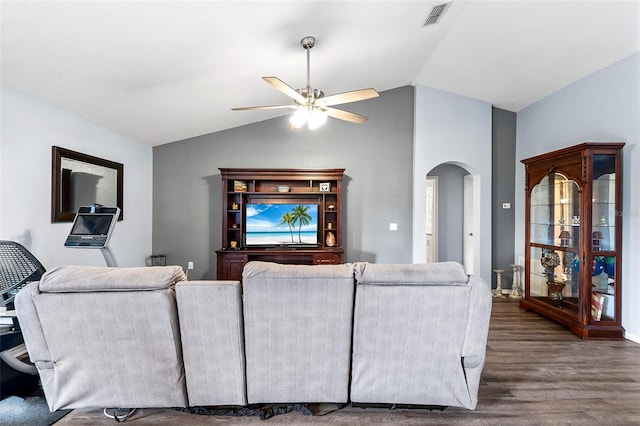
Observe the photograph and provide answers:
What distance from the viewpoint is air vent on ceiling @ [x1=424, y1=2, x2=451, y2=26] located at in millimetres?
2915

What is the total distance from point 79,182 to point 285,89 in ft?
8.45

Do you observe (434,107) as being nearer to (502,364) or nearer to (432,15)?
(432,15)

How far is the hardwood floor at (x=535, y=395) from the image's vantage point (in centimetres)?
187

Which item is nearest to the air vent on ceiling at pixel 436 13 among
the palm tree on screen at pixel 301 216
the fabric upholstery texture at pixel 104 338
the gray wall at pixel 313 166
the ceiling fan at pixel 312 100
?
the ceiling fan at pixel 312 100

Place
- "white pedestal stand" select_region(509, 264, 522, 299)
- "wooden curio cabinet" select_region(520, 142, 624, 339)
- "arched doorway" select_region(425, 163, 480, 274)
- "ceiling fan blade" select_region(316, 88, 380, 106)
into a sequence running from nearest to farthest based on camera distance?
"ceiling fan blade" select_region(316, 88, 380, 106), "wooden curio cabinet" select_region(520, 142, 624, 339), "white pedestal stand" select_region(509, 264, 522, 299), "arched doorway" select_region(425, 163, 480, 274)

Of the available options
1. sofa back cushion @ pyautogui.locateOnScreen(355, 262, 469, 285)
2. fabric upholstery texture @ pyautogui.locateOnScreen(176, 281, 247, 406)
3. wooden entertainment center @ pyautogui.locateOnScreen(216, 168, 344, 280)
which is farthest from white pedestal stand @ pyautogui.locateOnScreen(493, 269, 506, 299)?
fabric upholstery texture @ pyautogui.locateOnScreen(176, 281, 247, 406)

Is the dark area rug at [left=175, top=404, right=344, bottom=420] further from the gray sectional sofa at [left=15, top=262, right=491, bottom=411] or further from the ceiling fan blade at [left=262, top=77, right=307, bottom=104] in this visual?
the ceiling fan blade at [left=262, top=77, right=307, bottom=104]

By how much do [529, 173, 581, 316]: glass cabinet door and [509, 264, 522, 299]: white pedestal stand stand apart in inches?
30.4

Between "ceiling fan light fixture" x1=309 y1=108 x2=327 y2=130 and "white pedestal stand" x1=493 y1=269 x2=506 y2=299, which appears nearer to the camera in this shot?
"ceiling fan light fixture" x1=309 y1=108 x2=327 y2=130

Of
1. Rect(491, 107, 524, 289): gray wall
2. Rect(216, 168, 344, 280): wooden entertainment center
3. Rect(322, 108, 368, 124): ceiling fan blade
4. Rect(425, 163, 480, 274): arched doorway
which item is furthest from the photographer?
Rect(425, 163, 480, 274): arched doorway

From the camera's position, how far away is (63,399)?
180cm

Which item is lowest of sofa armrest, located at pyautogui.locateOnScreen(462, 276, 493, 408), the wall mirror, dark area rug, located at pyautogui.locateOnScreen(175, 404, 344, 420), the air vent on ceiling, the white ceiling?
dark area rug, located at pyautogui.locateOnScreen(175, 404, 344, 420)

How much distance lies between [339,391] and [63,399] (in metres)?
1.60

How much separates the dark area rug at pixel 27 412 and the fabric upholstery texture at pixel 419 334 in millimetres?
1847
